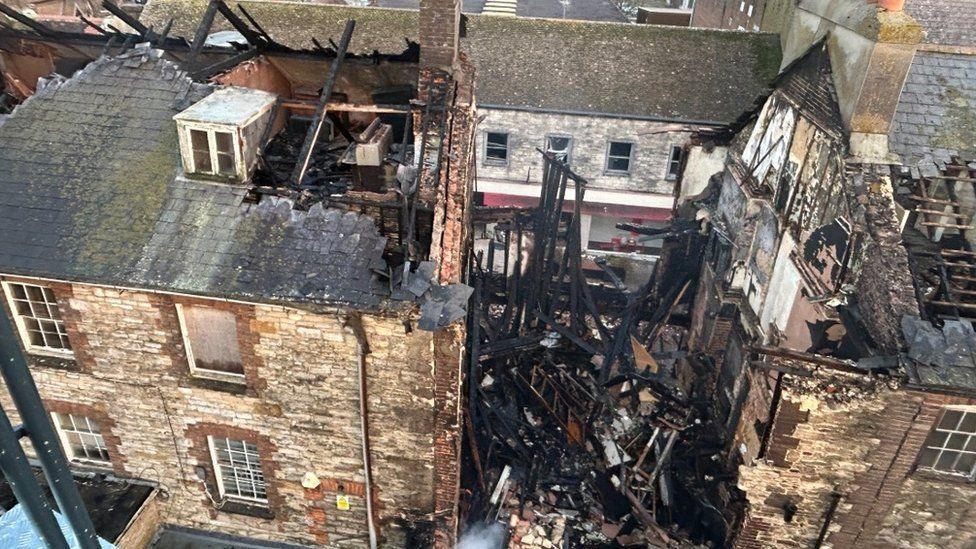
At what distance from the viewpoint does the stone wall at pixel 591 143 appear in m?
24.6

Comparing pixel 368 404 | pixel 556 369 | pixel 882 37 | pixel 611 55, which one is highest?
pixel 882 37

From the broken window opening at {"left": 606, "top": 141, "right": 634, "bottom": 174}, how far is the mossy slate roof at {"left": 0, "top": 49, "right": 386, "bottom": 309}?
55.9 ft

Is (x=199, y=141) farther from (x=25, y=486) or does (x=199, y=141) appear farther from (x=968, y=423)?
(x=968, y=423)

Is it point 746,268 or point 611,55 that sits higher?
point 611,55

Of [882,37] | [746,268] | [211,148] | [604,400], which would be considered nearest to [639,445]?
[604,400]

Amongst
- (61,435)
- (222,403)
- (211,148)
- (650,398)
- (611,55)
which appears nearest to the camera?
(211,148)

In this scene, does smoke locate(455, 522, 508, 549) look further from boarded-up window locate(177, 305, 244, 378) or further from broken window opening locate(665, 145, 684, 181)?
broken window opening locate(665, 145, 684, 181)

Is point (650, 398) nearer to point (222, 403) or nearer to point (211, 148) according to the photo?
point (222, 403)

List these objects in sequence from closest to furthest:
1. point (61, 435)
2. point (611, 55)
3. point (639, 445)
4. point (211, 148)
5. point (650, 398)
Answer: point (211, 148) < point (61, 435) < point (639, 445) < point (650, 398) < point (611, 55)

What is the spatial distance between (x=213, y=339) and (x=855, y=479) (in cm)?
1118

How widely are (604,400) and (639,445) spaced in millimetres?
1389

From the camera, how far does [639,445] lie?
16.0 m

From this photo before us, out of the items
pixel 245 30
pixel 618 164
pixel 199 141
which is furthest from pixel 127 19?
pixel 618 164

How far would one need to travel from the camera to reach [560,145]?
25609mm
